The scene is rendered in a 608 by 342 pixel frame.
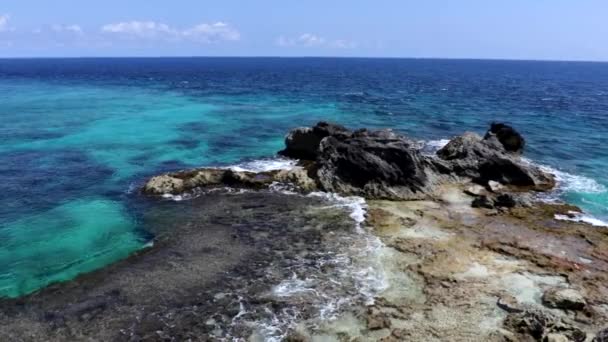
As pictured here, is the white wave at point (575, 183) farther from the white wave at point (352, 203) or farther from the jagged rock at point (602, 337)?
the jagged rock at point (602, 337)

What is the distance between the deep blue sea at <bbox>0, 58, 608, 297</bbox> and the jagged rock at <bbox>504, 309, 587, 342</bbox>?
61.9ft

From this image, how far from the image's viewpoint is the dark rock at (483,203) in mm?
37519

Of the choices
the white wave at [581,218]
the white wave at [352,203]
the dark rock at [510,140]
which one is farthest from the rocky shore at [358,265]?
the dark rock at [510,140]

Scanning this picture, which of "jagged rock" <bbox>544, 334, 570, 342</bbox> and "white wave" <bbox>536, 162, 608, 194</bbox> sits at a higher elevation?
"white wave" <bbox>536, 162, 608, 194</bbox>

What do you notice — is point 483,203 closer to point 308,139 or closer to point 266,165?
point 308,139

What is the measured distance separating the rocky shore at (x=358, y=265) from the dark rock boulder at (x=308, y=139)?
5.68 metres

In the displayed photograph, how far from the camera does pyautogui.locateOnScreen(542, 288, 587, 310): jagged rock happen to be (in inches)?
952

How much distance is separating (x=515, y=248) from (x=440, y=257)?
516 cm

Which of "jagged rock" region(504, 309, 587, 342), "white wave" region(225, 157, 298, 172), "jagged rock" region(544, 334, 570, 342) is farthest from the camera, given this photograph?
"white wave" region(225, 157, 298, 172)

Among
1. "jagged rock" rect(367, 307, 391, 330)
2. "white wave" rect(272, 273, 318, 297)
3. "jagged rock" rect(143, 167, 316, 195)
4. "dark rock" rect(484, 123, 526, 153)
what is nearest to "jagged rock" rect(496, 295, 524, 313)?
"jagged rock" rect(367, 307, 391, 330)

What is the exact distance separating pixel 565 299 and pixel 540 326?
3184 millimetres

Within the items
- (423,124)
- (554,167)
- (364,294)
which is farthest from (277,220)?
(423,124)

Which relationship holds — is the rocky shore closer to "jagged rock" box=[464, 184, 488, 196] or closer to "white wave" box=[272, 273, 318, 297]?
"white wave" box=[272, 273, 318, 297]

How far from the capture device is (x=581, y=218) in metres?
36.4
